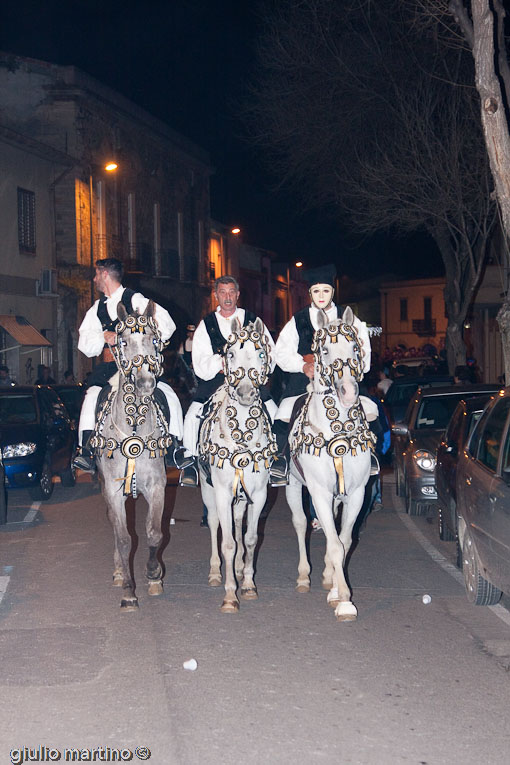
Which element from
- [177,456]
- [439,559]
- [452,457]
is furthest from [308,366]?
[439,559]

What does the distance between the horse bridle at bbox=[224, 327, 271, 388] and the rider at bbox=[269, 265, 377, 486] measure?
1.83ft

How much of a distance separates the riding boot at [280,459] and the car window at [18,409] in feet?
25.4

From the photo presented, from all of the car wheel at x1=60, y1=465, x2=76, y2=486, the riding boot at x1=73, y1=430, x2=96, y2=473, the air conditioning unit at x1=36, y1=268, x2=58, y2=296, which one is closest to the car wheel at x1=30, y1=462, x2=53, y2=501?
the car wheel at x1=60, y1=465, x2=76, y2=486

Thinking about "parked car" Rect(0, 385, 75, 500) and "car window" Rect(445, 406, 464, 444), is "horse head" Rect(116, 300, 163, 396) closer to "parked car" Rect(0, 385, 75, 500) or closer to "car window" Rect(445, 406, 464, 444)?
"car window" Rect(445, 406, 464, 444)

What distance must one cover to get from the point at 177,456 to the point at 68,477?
856 centimetres

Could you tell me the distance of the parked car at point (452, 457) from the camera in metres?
9.57

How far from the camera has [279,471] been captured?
27.7ft

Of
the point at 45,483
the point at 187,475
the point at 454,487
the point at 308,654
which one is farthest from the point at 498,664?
the point at 45,483

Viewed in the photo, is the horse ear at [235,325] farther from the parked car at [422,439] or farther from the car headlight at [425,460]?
the car headlight at [425,460]

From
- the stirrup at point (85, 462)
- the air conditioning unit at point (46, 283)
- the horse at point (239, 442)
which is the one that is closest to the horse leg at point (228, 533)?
the horse at point (239, 442)

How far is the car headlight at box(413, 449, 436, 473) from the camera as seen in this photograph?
12164mm

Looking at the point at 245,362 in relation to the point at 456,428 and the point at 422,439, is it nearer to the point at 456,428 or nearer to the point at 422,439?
the point at 456,428

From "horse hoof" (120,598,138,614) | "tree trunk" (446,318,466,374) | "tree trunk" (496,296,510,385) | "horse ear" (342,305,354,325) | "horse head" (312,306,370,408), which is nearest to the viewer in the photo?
"horse head" (312,306,370,408)

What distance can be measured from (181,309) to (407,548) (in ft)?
123
